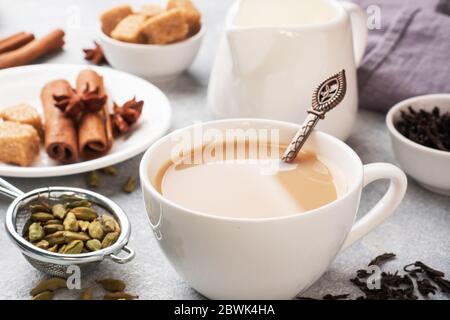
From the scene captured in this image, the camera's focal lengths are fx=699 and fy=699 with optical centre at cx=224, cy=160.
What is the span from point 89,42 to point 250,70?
27.7 inches

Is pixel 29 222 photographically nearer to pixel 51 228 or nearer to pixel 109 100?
pixel 51 228

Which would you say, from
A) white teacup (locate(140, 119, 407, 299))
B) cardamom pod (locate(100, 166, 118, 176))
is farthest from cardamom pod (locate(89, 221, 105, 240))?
cardamom pod (locate(100, 166, 118, 176))

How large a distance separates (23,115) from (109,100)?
21cm

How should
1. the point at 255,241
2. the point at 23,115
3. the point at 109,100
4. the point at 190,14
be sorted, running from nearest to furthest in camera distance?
the point at 255,241 → the point at 23,115 → the point at 109,100 → the point at 190,14

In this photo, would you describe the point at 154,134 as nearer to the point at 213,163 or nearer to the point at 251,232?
the point at 213,163

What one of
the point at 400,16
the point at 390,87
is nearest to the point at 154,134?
the point at 390,87

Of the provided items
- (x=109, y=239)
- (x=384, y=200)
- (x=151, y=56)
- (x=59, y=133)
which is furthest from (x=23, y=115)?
(x=384, y=200)

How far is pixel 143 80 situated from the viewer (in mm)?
1466

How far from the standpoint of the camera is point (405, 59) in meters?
1.46

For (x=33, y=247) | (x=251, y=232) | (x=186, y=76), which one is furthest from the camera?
(x=186, y=76)

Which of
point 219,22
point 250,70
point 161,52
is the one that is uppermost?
point 250,70

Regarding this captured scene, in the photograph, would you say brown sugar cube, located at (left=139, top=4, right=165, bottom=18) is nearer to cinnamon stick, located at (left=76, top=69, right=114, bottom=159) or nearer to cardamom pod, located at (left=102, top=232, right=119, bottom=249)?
cinnamon stick, located at (left=76, top=69, right=114, bottom=159)

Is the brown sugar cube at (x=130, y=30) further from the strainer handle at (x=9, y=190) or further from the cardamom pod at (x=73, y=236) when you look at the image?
the cardamom pod at (x=73, y=236)

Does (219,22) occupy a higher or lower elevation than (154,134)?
lower
